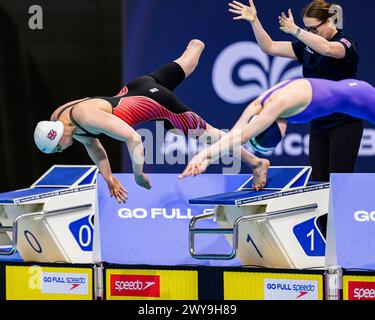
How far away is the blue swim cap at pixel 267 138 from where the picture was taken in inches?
227

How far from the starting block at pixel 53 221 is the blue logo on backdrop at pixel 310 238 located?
1500mm

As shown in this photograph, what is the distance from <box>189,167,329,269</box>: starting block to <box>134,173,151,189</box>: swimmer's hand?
44cm

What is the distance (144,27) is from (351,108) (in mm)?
2661

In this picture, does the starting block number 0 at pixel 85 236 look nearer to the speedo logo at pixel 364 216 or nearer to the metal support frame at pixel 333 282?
the metal support frame at pixel 333 282

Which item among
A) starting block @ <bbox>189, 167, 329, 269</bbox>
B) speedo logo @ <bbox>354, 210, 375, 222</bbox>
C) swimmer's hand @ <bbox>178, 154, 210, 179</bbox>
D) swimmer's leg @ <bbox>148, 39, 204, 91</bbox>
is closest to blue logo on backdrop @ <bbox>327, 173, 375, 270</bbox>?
speedo logo @ <bbox>354, 210, 375, 222</bbox>

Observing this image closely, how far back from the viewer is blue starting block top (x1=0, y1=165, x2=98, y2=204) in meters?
6.79

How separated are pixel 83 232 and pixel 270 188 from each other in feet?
4.79

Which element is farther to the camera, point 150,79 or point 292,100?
point 150,79

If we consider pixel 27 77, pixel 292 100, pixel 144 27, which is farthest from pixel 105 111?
pixel 27 77

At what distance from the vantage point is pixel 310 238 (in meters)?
6.07

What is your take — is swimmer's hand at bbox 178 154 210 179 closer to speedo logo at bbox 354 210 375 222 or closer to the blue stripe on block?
speedo logo at bbox 354 210 375 222

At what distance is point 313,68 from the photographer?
21.4 feet

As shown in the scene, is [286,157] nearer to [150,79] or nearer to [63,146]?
[150,79]

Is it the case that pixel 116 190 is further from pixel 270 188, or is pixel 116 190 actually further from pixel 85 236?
pixel 270 188
